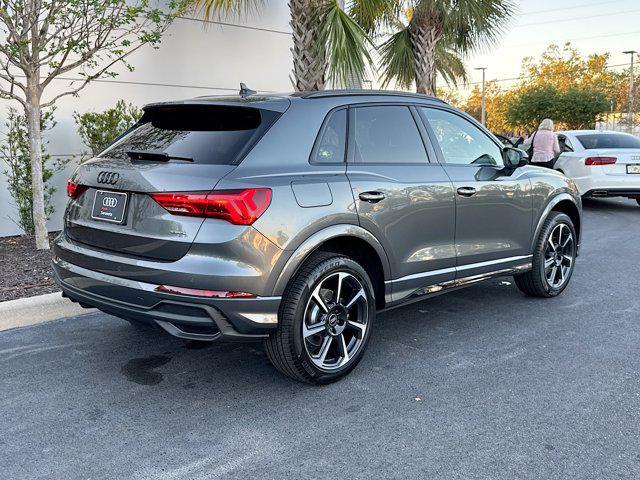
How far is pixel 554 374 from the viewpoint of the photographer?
3.97 m

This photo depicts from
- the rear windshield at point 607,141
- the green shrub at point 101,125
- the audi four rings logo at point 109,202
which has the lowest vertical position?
the audi four rings logo at point 109,202

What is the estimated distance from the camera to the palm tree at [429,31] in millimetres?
12195

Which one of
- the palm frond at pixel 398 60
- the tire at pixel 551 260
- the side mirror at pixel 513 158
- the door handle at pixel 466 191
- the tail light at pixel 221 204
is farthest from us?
the palm frond at pixel 398 60

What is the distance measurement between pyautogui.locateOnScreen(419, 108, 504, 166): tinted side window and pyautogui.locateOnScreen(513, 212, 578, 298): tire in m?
0.87

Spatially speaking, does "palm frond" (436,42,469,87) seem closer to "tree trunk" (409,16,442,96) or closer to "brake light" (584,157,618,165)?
"tree trunk" (409,16,442,96)

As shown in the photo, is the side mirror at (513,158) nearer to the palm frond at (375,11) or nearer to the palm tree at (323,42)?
the palm tree at (323,42)

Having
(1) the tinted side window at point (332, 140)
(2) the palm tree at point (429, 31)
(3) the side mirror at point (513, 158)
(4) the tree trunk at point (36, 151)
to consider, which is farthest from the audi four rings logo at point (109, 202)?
(2) the palm tree at point (429, 31)

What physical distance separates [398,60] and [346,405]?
A: 470 inches

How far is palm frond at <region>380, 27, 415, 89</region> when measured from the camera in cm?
1420

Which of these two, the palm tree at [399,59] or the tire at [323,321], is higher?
the palm tree at [399,59]

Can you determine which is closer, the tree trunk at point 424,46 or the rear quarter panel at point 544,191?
the rear quarter panel at point 544,191

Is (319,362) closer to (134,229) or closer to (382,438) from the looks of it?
(382,438)

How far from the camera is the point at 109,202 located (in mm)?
3598

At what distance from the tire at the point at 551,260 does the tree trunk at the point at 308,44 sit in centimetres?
504
